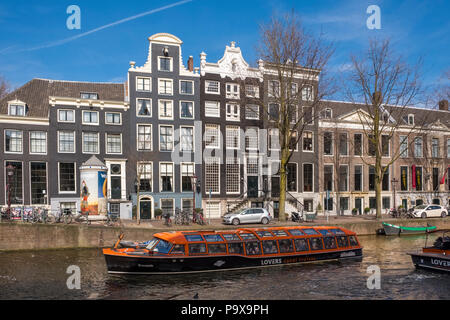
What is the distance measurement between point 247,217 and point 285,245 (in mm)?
10201

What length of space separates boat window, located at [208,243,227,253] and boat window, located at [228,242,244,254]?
0.34 m

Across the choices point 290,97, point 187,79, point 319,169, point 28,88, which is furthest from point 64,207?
point 319,169

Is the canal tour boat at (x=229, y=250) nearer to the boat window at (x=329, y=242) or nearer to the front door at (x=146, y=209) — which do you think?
the boat window at (x=329, y=242)

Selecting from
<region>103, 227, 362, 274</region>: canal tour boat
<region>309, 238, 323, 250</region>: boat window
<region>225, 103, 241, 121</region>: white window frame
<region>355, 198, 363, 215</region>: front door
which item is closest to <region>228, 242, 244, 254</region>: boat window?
<region>103, 227, 362, 274</region>: canal tour boat

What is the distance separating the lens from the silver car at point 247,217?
110 feet

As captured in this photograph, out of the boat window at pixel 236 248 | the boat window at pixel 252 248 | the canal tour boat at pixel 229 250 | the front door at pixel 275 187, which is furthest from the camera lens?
the front door at pixel 275 187

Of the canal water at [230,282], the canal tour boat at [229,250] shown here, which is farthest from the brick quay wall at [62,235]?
the canal tour boat at [229,250]

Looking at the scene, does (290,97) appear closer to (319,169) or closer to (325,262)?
(319,169)

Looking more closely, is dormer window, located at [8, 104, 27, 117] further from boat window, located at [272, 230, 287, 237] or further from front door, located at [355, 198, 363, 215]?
front door, located at [355, 198, 363, 215]

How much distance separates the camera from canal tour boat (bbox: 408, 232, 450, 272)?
22.2 m

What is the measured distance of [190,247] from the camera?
21.4m

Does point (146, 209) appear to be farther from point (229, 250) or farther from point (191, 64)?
point (229, 250)

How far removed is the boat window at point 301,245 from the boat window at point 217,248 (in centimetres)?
493
